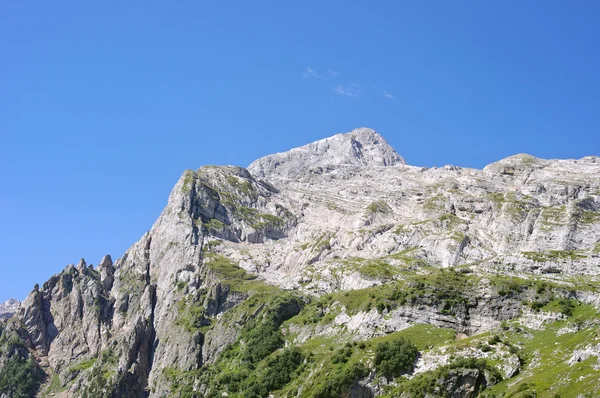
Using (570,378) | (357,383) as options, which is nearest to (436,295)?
(357,383)

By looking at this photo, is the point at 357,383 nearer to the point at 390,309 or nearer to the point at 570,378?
the point at 390,309

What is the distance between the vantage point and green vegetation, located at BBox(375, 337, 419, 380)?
150750 mm

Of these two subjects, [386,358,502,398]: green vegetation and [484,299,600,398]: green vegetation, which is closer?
[484,299,600,398]: green vegetation

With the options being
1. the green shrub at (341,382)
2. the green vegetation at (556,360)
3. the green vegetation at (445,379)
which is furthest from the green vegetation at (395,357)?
the green vegetation at (556,360)

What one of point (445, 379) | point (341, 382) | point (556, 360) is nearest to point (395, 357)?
point (341, 382)

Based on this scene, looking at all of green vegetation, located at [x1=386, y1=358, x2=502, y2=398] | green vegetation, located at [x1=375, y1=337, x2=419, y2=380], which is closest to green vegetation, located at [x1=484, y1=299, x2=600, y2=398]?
green vegetation, located at [x1=386, y1=358, x2=502, y2=398]

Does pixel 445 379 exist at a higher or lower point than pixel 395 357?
lower

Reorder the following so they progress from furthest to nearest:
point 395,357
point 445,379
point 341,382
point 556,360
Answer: point 341,382 < point 395,357 < point 445,379 < point 556,360

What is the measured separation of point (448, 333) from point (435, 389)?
36.5 meters

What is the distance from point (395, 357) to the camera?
153 m

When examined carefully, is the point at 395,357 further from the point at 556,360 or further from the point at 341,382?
the point at 556,360

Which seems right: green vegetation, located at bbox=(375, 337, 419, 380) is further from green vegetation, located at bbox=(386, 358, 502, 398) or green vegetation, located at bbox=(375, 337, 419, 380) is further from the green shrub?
green vegetation, located at bbox=(386, 358, 502, 398)

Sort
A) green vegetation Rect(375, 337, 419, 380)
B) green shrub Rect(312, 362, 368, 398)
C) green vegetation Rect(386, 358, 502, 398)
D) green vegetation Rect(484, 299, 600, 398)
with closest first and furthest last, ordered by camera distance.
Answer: green vegetation Rect(484, 299, 600, 398), green vegetation Rect(386, 358, 502, 398), green vegetation Rect(375, 337, 419, 380), green shrub Rect(312, 362, 368, 398)

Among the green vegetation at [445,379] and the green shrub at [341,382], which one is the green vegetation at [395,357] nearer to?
the green shrub at [341,382]
